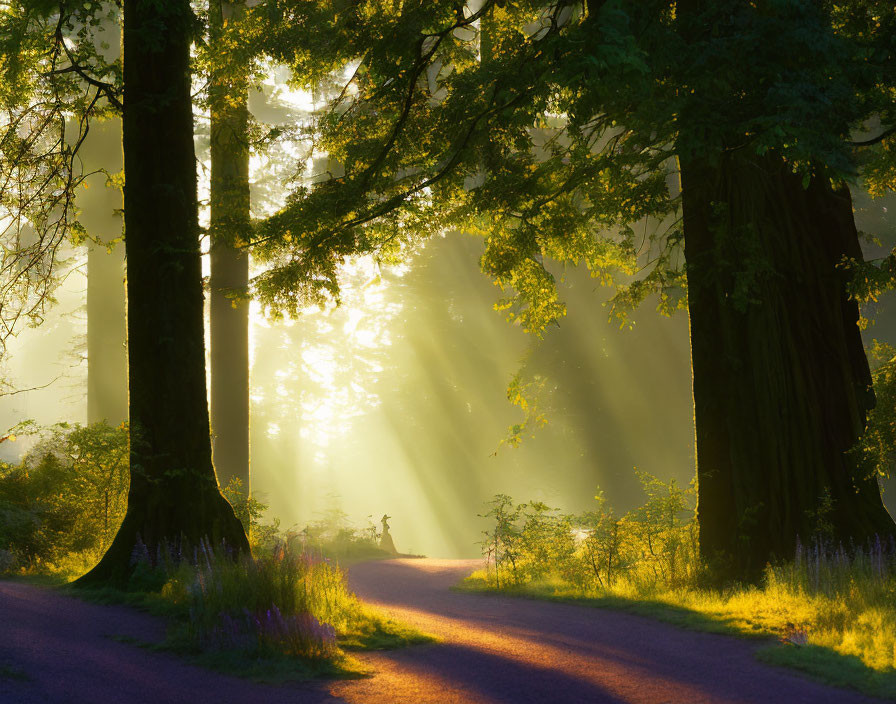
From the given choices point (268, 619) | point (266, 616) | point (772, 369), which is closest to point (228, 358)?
point (772, 369)

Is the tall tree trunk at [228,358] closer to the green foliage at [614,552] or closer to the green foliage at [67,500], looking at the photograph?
the green foliage at [67,500]

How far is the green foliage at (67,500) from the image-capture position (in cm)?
1200

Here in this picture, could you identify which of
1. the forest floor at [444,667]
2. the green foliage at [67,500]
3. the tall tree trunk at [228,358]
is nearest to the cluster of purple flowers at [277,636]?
the forest floor at [444,667]

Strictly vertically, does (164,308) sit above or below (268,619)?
above

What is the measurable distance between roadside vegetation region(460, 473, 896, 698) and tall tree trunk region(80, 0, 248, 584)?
5400mm

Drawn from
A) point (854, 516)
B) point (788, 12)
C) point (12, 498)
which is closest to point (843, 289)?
point (854, 516)

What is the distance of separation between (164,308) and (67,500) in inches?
184

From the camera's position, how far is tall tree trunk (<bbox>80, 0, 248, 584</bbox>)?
10.0 m

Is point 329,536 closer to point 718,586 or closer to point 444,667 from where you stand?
point 718,586

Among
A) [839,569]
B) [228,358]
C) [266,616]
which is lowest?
[839,569]

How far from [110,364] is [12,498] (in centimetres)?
2013

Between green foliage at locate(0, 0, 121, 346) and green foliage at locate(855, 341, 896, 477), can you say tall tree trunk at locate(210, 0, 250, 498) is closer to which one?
green foliage at locate(0, 0, 121, 346)

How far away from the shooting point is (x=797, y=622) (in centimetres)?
811

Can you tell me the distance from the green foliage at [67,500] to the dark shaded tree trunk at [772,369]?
902 centimetres
